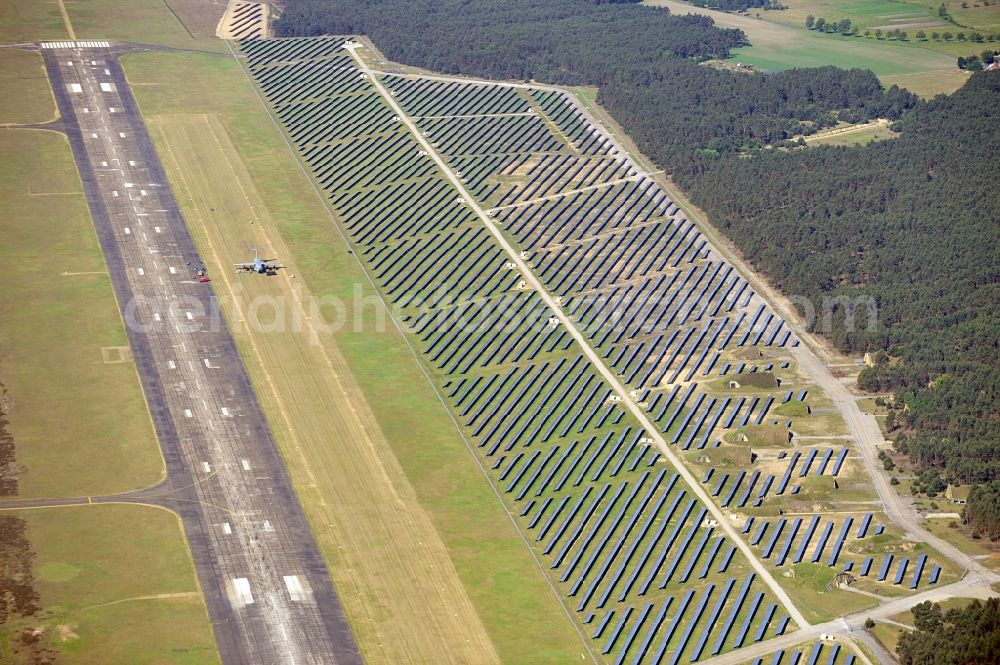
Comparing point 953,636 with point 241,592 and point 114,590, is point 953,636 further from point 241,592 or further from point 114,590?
point 114,590

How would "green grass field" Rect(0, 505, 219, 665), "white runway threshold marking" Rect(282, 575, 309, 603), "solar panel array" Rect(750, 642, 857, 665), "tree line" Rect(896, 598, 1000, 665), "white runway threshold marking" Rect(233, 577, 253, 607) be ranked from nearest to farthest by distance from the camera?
"tree line" Rect(896, 598, 1000, 665) → "green grass field" Rect(0, 505, 219, 665) → "solar panel array" Rect(750, 642, 857, 665) → "white runway threshold marking" Rect(233, 577, 253, 607) → "white runway threshold marking" Rect(282, 575, 309, 603)

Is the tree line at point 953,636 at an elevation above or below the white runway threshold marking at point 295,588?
above

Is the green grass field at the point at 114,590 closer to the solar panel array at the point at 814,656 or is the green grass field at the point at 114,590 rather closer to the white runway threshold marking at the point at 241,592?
the white runway threshold marking at the point at 241,592

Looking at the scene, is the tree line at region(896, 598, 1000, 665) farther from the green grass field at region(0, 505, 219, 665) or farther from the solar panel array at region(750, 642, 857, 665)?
the green grass field at region(0, 505, 219, 665)

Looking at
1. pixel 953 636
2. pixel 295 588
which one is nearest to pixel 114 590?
pixel 295 588

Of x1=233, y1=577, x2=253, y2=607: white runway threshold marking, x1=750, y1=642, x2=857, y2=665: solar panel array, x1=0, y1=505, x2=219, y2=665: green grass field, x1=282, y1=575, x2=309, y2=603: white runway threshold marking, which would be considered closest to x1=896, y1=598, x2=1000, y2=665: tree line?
x1=750, y1=642, x2=857, y2=665: solar panel array

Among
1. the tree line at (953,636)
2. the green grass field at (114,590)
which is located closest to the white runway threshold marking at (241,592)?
the green grass field at (114,590)

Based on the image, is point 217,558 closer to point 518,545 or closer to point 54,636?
point 54,636

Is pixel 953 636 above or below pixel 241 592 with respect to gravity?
above
